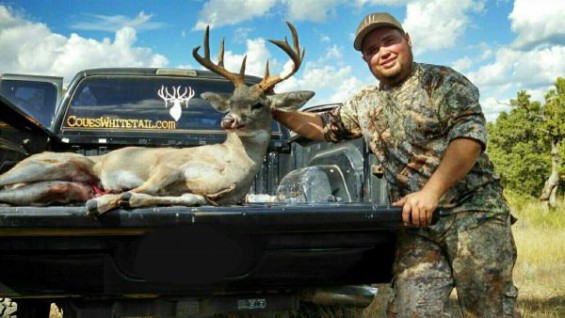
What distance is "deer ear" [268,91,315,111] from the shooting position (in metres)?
4.51

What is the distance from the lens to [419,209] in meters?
3.22

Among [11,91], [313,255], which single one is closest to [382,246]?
[313,255]

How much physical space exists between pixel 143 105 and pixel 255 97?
1.90m

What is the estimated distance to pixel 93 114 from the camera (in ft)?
19.8

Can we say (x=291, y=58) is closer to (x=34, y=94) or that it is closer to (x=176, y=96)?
(x=176, y=96)

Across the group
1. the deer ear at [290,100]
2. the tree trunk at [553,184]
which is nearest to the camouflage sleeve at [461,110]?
the deer ear at [290,100]

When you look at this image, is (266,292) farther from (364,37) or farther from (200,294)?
(364,37)

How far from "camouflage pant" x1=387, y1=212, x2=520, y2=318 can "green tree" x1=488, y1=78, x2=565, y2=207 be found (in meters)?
20.7

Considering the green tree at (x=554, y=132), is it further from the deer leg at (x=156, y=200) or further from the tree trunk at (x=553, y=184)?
the deer leg at (x=156, y=200)

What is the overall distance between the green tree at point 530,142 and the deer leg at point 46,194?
2139cm

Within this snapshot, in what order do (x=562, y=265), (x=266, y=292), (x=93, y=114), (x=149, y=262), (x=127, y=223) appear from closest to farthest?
(x=127, y=223)
(x=149, y=262)
(x=266, y=292)
(x=93, y=114)
(x=562, y=265)

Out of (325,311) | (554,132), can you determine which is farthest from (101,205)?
(554,132)

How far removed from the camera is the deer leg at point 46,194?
369cm

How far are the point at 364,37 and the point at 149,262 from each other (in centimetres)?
174
